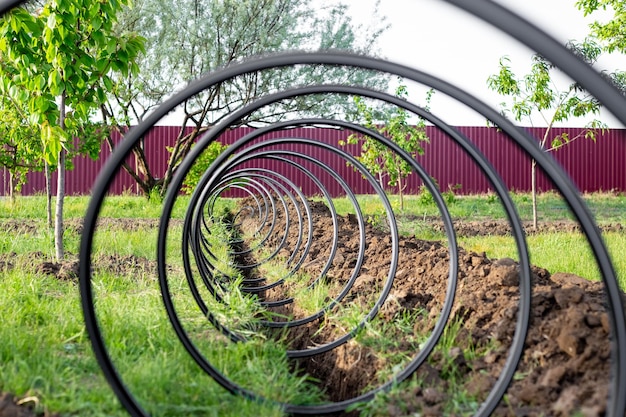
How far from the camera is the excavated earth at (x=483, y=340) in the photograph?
9.25 feet

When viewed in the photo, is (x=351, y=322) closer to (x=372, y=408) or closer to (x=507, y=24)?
(x=372, y=408)

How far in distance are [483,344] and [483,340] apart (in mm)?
23

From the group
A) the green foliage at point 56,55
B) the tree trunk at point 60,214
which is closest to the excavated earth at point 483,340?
the tree trunk at point 60,214

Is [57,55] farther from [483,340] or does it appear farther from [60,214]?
[483,340]

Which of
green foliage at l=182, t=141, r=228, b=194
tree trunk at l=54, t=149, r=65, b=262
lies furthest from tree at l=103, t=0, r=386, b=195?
tree trunk at l=54, t=149, r=65, b=262

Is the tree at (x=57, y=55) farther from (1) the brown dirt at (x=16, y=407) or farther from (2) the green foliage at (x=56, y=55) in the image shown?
(1) the brown dirt at (x=16, y=407)

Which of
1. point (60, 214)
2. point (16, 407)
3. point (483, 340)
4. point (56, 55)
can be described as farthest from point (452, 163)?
point (16, 407)

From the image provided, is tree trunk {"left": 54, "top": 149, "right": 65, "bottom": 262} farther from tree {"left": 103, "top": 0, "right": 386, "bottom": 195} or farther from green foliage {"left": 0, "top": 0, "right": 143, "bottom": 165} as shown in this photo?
tree {"left": 103, "top": 0, "right": 386, "bottom": 195}

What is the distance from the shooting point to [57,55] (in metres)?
5.71

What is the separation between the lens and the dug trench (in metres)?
2.84

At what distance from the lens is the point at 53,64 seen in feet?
19.2

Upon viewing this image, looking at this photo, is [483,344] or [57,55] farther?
[57,55]

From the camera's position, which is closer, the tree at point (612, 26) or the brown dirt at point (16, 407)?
the brown dirt at point (16, 407)

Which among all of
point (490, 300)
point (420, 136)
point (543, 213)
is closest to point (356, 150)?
point (543, 213)
